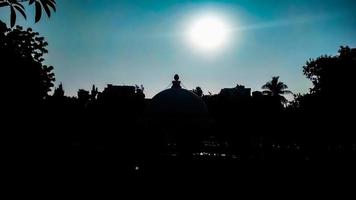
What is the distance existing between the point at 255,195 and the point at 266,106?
2971cm

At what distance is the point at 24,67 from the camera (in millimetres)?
11484

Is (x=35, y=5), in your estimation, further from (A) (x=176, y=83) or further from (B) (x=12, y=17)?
(A) (x=176, y=83)

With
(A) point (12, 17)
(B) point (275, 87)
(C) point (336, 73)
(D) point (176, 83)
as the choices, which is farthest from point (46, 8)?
(B) point (275, 87)

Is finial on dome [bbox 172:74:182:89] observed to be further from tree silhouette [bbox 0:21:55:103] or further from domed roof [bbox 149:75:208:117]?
tree silhouette [bbox 0:21:55:103]

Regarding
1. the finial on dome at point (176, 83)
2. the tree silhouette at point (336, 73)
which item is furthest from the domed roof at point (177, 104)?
the tree silhouette at point (336, 73)

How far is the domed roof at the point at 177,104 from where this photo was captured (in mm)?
14773

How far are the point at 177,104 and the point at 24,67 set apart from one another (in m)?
7.15

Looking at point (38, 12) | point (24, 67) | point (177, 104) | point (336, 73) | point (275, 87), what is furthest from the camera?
point (275, 87)

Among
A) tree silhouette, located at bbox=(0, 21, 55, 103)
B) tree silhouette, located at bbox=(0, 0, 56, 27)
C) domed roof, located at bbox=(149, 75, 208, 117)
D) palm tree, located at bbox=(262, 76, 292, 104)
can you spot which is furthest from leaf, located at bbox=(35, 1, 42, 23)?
palm tree, located at bbox=(262, 76, 292, 104)

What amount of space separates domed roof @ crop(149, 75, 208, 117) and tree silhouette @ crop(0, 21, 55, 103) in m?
5.33

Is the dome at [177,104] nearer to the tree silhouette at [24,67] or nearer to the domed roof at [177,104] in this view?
the domed roof at [177,104]

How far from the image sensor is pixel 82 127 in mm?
34781

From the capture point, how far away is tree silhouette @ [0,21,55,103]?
1052 centimetres

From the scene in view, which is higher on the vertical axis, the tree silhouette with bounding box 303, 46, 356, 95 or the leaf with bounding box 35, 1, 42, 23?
the tree silhouette with bounding box 303, 46, 356, 95
